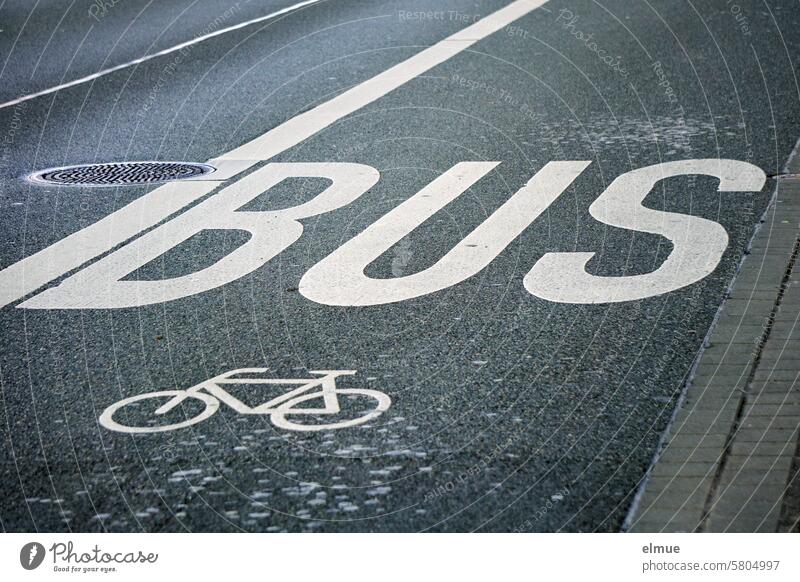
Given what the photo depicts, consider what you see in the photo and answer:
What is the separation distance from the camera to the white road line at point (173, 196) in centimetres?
653

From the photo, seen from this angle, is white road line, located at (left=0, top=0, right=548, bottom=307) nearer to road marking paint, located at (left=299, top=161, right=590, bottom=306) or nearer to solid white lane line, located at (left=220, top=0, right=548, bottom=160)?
solid white lane line, located at (left=220, top=0, right=548, bottom=160)

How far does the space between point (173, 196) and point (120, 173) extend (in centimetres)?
78

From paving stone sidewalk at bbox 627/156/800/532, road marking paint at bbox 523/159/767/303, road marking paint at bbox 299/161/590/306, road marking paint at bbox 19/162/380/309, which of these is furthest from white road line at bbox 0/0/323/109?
paving stone sidewalk at bbox 627/156/800/532

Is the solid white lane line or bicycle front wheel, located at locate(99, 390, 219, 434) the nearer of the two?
bicycle front wheel, located at locate(99, 390, 219, 434)

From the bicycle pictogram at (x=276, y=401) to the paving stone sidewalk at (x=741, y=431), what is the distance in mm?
1143

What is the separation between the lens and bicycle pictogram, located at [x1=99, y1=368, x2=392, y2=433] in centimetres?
459

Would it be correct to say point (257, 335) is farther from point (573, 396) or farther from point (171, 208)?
point (171, 208)

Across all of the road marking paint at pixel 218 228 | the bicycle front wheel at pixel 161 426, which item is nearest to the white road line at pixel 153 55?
the road marking paint at pixel 218 228

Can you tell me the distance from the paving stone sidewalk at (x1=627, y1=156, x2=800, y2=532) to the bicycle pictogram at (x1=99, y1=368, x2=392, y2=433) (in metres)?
1.14

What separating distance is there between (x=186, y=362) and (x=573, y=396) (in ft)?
5.26

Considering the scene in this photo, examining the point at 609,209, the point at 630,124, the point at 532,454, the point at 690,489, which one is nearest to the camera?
the point at 690,489

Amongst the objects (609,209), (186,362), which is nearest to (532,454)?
(186,362)

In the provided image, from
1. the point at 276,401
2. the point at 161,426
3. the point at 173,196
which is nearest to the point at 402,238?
the point at 173,196

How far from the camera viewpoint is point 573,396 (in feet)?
15.6
